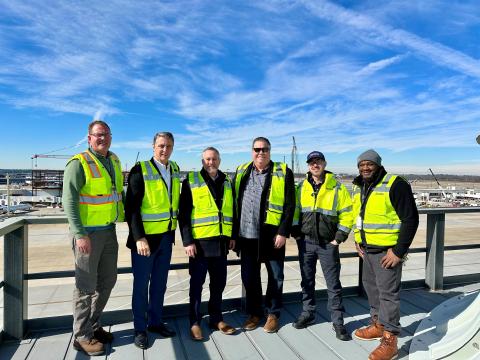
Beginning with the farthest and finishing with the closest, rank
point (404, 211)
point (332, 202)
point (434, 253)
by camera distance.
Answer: point (434, 253)
point (332, 202)
point (404, 211)

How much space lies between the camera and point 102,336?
9.44 feet

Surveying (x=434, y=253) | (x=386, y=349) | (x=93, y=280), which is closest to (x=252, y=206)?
(x=93, y=280)

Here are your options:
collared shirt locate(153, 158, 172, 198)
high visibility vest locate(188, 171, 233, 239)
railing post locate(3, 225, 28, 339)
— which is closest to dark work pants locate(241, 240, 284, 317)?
high visibility vest locate(188, 171, 233, 239)

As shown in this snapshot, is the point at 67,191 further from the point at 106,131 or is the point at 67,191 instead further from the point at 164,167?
the point at 164,167

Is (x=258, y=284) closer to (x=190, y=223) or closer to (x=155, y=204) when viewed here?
(x=190, y=223)

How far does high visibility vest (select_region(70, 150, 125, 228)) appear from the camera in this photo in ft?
8.63

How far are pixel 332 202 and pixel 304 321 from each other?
1177mm

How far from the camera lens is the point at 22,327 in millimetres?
2877

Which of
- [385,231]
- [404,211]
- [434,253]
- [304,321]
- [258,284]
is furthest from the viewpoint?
[434,253]

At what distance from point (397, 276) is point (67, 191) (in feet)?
8.92

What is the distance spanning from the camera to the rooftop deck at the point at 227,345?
2660mm

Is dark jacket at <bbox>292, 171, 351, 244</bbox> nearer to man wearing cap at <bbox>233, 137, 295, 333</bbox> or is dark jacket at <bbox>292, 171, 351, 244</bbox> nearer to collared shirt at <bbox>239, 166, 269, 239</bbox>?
man wearing cap at <bbox>233, 137, 295, 333</bbox>

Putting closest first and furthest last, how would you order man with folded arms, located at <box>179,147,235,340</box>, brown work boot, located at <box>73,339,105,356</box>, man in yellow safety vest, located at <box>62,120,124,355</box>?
1. man in yellow safety vest, located at <box>62,120,124,355</box>
2. brown work boot, located at <box>73,339,105,356</box>
3. man with folded arms, located at <box>179,147,235,340</box>

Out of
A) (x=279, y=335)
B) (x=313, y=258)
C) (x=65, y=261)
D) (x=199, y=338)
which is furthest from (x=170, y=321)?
(x=65, y=261)
